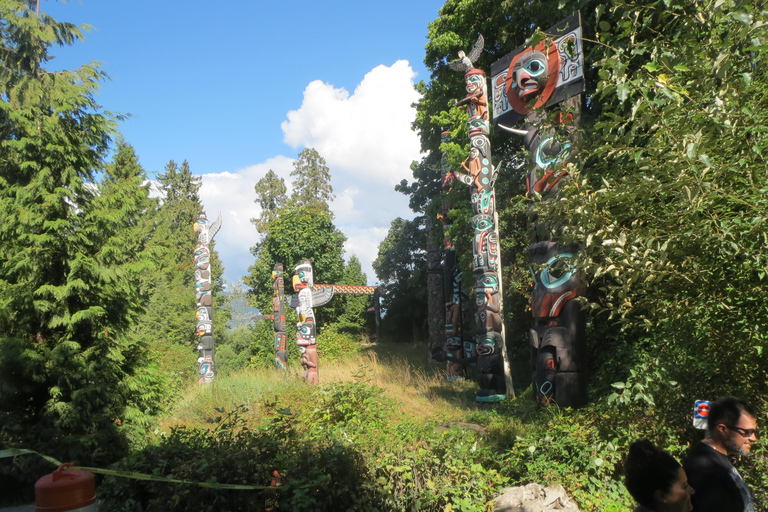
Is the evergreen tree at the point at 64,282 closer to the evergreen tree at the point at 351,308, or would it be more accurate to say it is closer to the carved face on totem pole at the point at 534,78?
the carved face on totem pole at the point at 534,78

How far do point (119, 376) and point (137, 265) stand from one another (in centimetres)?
144

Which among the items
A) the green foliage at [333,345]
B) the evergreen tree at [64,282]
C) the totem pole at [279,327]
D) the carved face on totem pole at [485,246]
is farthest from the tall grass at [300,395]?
the green foliage at [333,345]

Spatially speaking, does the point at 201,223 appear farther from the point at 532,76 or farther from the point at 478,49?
the point at 532,76

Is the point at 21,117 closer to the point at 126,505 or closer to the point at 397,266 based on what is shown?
the point at 126,505

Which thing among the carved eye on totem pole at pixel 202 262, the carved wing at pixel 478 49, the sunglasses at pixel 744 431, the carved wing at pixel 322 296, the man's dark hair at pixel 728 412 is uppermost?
the carved wing at pixel 478 49

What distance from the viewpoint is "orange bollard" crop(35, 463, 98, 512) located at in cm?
234

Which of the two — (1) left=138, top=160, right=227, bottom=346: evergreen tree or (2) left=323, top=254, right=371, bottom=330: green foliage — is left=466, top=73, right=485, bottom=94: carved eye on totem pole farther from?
(2) left=323, top=254, right=371, bottom=330: green foliage

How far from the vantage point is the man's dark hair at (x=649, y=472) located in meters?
2.00

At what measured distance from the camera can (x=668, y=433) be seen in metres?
4.77

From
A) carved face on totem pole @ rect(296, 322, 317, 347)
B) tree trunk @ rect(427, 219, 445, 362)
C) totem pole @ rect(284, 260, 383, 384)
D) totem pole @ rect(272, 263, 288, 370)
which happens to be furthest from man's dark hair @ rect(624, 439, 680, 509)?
tree trunk @ rect(427, 219, 445, 362)

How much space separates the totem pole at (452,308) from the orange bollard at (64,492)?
11.2 meters

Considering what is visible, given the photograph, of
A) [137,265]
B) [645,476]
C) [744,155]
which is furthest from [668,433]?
[137,265]

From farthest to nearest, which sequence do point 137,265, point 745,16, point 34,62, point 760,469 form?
point 34,62 → point 137,265 → point 760,469 → point 745,16

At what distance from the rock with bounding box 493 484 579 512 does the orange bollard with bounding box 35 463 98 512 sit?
2798mm
